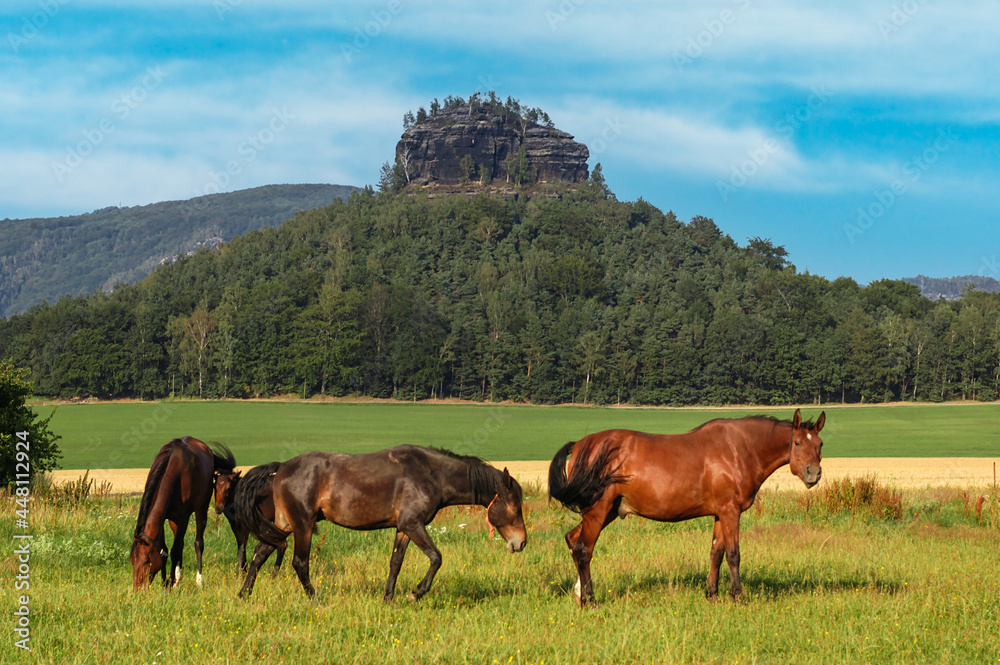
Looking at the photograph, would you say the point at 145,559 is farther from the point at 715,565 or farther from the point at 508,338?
the point at 508,338

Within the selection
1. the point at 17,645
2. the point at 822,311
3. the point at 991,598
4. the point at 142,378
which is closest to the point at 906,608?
the point at 991,598

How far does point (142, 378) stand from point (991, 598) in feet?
407

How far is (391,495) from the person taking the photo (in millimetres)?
9820

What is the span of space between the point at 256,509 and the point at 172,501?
1441 mm

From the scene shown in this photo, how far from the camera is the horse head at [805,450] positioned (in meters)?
9.79

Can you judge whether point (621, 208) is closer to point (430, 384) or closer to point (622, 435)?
point (430, 384)

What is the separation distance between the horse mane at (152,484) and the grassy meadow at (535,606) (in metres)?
0.85

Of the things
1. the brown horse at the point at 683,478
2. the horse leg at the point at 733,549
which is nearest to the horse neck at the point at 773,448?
the brown horse at the point at 683,478

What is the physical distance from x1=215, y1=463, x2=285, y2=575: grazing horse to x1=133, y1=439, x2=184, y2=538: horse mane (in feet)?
3.22

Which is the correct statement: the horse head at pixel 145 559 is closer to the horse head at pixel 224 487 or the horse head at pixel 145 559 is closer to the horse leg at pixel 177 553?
the horse leg at pixel 177 553

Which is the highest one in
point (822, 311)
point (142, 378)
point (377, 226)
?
point (377, 226)

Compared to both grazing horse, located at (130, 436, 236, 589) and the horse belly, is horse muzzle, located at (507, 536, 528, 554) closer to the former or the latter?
the horse belly

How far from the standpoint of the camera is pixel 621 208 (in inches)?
7495

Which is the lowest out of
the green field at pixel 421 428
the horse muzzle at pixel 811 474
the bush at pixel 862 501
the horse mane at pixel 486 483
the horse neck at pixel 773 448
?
the green field at pixel 421 428
